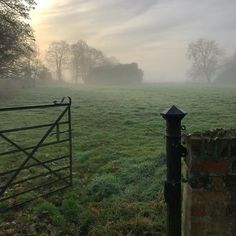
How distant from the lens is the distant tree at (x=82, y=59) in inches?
3996

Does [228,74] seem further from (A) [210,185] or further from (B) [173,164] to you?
(A) [210,185]

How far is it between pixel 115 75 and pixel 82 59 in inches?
418

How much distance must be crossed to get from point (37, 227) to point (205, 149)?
382cm

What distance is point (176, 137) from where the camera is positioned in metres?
3.84

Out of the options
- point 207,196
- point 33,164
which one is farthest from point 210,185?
point 33,164

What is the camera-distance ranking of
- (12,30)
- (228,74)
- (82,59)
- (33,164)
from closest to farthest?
1. (33,164)
2. (12,30)
3. (82,59)
4. (228,74)

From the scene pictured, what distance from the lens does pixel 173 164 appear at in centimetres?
389

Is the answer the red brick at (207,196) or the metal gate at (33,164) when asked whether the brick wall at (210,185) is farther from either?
the metal gate at (33,164)

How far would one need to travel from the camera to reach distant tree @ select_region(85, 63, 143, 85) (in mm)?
96188

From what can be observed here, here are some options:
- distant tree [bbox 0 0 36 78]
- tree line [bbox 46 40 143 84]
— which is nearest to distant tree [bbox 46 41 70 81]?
tree line [bbox 46 40 143 84]

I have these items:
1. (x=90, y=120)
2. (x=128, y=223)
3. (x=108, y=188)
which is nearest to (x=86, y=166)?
(x=108, y=188)

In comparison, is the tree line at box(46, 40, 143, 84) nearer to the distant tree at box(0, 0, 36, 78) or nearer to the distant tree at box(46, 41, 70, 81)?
the distant tree at box(46, 41, 70, 81)

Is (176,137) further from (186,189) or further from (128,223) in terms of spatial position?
(128,223)

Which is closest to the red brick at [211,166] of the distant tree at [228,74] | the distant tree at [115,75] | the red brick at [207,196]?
the red brick at [207,196]
